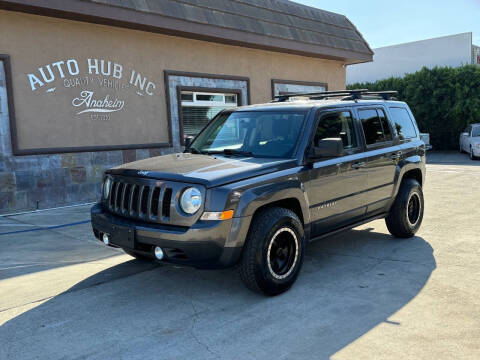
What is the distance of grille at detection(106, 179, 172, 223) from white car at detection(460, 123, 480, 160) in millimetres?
17922

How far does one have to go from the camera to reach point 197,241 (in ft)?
12.6

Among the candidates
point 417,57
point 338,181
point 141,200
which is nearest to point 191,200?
point 141,200

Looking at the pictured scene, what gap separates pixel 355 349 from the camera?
3.24 metres

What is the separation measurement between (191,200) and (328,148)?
61.2 inches

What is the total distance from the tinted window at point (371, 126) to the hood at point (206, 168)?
153 centimetres

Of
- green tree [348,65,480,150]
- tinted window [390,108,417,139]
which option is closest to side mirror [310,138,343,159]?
tinted window [390,108,417,139]

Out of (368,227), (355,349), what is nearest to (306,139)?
(355,349)

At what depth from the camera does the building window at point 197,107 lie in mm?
12375

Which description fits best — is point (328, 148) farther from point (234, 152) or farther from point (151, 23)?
point (151, 23)

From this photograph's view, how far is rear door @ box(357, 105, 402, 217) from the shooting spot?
18.4ft

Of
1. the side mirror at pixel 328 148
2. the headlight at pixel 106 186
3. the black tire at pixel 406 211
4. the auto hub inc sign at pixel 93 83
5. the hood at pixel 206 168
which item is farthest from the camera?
the auto hub inc sign at pixel 93 83

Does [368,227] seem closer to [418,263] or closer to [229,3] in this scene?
[418,263]

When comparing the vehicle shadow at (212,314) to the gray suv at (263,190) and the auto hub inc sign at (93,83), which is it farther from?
the auto hub inc sign at (93,83)

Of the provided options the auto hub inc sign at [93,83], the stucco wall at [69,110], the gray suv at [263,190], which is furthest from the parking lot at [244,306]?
the auto hub inc sign at [93,83]
